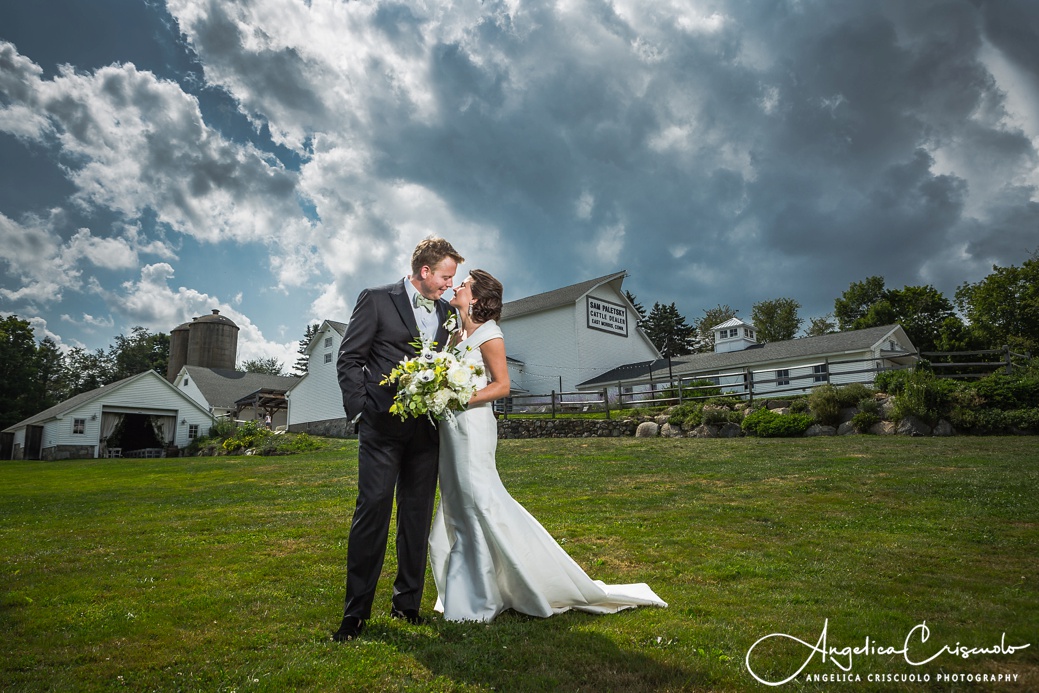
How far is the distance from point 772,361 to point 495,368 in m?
32.7

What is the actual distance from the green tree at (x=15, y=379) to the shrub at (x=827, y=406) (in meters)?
54.0

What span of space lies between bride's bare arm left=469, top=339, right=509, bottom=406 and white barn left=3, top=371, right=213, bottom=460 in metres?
37.8

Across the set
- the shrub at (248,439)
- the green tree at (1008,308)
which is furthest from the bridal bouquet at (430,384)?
the green tree at (1008,308)

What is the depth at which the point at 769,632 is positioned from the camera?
166 inches

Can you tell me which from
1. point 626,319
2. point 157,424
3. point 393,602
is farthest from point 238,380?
point 393,602

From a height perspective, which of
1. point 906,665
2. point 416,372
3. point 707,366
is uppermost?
point 707,366

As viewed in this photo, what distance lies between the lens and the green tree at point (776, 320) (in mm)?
62281

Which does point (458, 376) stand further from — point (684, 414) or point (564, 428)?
point (564, 428)

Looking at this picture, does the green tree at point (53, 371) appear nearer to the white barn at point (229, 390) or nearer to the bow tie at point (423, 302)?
the white barn at point (229, 390)

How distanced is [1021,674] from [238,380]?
5650cm

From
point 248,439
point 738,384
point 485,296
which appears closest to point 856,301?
point 738,384

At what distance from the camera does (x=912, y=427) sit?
1745cm

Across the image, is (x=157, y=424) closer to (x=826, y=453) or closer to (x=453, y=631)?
(x=826, y=453)

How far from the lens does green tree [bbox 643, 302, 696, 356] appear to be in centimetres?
6088
